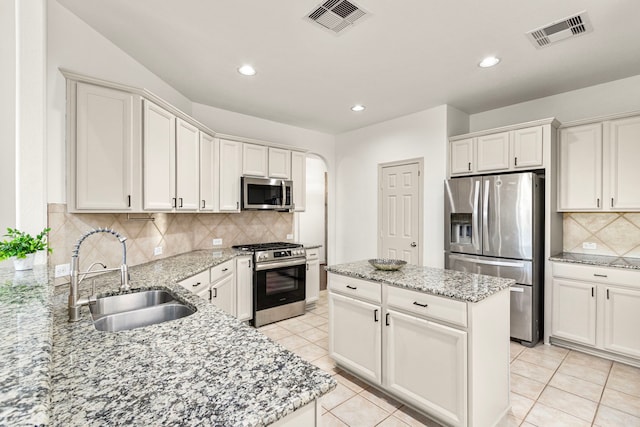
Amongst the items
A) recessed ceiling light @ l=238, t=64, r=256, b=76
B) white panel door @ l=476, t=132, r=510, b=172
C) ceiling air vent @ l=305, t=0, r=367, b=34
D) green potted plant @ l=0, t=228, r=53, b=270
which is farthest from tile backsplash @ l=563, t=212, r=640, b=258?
green potted plant @ l=0, t=228, r=53, b=270

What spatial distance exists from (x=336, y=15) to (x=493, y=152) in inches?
96.4

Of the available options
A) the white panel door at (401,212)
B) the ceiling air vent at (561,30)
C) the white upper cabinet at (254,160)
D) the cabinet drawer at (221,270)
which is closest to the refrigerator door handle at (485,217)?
the white panel door at (401,212)

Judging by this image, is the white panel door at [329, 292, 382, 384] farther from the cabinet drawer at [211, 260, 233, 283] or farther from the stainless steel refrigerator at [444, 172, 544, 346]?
the stainless steel refrigerator at [444, 172, 544, 346]

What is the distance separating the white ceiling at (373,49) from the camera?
2105 millimetres

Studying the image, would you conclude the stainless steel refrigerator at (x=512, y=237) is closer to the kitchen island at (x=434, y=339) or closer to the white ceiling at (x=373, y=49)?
the white ceiling at (x=373, y=49)

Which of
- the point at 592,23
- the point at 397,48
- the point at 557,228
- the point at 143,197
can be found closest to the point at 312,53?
the point at 397,48

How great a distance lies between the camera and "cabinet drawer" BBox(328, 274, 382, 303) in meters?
2.29

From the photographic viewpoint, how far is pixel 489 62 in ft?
9.30

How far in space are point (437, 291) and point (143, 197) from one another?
2258 mm

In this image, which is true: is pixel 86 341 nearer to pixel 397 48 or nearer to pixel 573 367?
pixel 397 48

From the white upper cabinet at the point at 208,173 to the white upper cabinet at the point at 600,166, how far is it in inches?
151

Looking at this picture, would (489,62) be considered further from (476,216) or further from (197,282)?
(197,282)

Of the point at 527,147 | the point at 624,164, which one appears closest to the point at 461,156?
the point at 527,147

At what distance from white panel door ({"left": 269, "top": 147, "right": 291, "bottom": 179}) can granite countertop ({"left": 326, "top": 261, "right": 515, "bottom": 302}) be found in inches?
80.0
